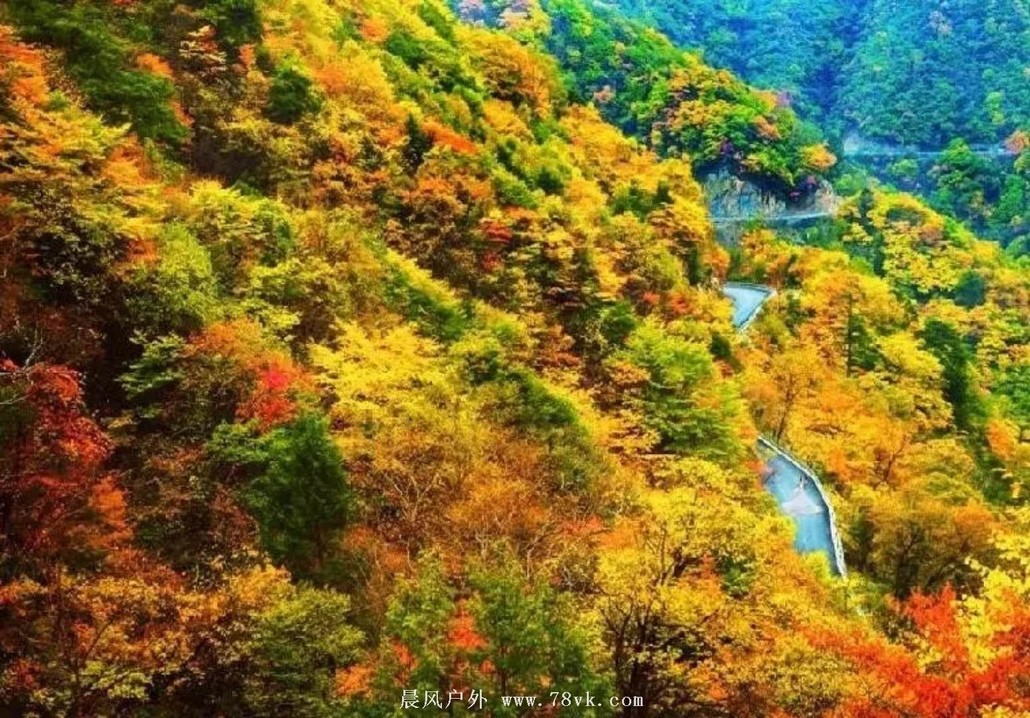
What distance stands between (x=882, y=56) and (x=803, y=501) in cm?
16975

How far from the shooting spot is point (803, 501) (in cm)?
3725

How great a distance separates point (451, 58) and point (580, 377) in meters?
28.0

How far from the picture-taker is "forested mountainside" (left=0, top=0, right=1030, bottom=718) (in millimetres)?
14016

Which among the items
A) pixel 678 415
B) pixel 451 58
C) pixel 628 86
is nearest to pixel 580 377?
pixel 678 415

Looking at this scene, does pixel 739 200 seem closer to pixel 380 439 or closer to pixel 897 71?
pixel 380 439

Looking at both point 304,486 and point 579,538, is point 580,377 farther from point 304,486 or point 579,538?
point 304,486

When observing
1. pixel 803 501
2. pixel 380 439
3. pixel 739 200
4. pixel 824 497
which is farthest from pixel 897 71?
pixel 380 439

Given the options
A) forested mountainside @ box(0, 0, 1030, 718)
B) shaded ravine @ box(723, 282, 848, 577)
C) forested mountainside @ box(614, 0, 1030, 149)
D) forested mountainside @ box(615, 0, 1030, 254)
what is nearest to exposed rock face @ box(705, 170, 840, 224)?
forested mountainside @ box(0, 0, 1030, 718)

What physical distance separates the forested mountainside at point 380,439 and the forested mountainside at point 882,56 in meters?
140

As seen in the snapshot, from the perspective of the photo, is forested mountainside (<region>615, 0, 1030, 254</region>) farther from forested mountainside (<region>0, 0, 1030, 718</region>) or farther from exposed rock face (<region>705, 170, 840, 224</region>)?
forested mountainside (<region>0, 0, 1030, 718</region>)

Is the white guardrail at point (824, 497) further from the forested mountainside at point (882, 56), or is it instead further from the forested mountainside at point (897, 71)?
the forested mountainside at point (882, 56)

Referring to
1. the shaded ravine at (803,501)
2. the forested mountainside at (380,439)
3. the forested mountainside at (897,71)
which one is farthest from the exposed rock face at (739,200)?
the shaded ravine at (803,501)

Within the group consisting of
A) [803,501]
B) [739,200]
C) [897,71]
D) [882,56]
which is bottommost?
[739,200]

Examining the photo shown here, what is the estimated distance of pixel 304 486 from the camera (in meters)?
17.9
